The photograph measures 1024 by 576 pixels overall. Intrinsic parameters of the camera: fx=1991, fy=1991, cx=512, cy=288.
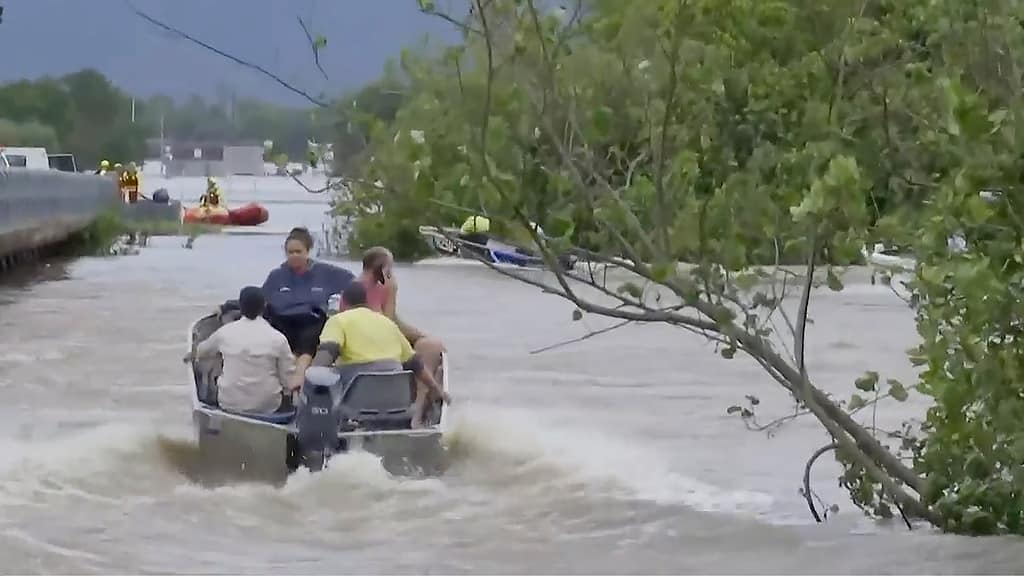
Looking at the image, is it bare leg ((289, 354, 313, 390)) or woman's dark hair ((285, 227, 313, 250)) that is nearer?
bare leg ((289, 354, 313, 390))

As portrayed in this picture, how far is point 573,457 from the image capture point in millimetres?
13891

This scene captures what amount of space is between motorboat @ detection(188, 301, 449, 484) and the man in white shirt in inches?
3.7

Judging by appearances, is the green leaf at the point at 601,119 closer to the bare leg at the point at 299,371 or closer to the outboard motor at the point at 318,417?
the outboard motor at the point at 318,417

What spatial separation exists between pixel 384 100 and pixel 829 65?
7.22 feet

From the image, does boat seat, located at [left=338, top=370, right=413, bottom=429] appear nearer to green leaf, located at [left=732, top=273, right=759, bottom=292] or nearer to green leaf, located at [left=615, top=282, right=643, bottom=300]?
green leaf, located at [left=615, top=282, right=643, bottom=300]

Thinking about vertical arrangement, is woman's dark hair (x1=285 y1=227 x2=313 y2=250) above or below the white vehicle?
below

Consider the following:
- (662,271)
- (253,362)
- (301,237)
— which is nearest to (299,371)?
(253,362)

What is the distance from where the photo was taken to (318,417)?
11.5 m

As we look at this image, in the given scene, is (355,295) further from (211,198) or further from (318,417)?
(211,198)

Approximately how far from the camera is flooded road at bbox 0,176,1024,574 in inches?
414

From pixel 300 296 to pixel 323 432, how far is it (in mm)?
1841

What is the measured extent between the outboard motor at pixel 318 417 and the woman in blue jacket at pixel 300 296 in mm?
1441

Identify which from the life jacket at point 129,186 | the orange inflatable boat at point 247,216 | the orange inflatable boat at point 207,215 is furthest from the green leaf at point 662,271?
the orange inflatable boat at point 247,216

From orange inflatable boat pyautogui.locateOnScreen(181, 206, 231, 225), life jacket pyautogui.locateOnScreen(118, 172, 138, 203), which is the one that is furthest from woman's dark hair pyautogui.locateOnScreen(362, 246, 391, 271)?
orange inflatable boat pyautogui.locateOnScreen(181, 206, 231, 225)
